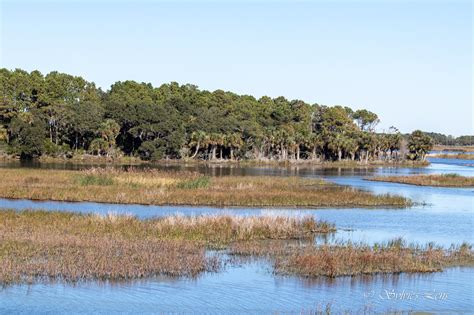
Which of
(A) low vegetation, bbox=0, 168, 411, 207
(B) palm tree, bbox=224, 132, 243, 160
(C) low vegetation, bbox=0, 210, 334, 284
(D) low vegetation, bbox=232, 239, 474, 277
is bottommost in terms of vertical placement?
(D) low vegetation, bbox=232, 239, 474, 277

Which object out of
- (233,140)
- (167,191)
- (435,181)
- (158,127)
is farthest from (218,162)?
(167,191)

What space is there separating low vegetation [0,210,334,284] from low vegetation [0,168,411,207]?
12.6m

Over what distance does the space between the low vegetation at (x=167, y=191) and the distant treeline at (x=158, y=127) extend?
54.6m

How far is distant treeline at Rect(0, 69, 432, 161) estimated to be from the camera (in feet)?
383

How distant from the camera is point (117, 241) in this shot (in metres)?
27.1

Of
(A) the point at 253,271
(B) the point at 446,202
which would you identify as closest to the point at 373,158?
(B) the point at 446,202

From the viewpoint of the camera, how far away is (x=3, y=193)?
4778cm

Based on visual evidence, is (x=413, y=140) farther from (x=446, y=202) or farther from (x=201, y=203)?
(x=201, y=203)

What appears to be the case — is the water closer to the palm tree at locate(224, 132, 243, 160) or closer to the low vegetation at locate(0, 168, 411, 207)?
the low vegetation at locate(0, 168, 411, 207)

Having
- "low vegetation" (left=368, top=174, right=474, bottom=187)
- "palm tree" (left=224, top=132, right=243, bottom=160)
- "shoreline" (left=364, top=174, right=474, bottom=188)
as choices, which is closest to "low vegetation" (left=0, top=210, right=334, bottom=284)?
"shoreline" (left=364, top=174, right=474, bottom=188)

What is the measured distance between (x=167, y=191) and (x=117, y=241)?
24.1 metres

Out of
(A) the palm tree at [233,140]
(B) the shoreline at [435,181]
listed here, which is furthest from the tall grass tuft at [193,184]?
(A) the palm tree at [233,140]

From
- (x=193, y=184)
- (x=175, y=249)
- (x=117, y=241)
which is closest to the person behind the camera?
(x=175, y=249)

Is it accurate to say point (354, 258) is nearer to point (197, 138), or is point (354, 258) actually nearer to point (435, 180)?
point (435, 180)
